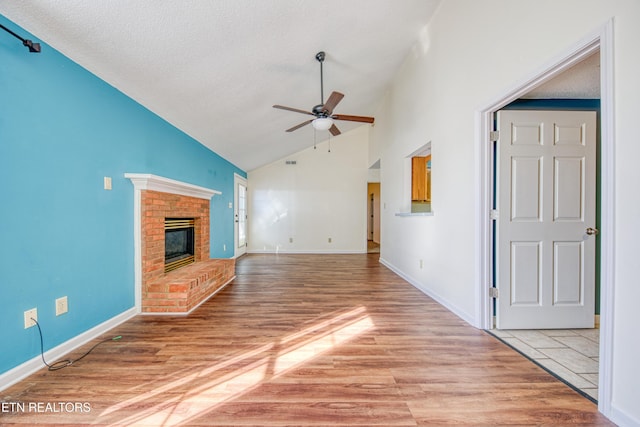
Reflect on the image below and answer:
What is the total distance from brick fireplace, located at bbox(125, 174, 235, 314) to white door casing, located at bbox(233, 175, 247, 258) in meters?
2.75

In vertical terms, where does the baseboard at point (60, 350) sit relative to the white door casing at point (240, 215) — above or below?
below

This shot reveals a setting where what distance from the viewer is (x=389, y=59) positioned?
12.7 feet

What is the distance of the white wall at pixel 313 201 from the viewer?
7.05 meters

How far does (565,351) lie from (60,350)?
Result: 145 inches

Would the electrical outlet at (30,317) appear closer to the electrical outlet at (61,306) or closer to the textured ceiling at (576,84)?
the electrical outlet at (61,306)

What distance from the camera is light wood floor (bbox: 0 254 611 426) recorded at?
4.42 ft

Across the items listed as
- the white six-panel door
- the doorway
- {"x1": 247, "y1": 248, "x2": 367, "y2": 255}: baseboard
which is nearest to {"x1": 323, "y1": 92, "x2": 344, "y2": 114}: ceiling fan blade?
the white six-panel door

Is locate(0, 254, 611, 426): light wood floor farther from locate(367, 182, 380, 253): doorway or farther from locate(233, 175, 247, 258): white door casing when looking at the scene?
locate(367, 182, 380, 253): doorway

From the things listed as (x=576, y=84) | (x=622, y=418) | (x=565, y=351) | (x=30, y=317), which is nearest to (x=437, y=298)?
(x=565, y=351)

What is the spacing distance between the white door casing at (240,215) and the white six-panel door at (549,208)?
205 inches

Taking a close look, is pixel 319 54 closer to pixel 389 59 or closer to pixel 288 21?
pixel 288 21

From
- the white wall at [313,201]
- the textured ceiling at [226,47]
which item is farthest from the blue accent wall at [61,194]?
the white wall at [313,201]

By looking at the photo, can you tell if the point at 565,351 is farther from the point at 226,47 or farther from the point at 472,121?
the point at 226,47

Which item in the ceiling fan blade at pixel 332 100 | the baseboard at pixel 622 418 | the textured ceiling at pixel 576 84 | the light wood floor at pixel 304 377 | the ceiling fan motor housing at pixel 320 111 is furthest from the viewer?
the ceiling fan motor housing at pixel 320 111
